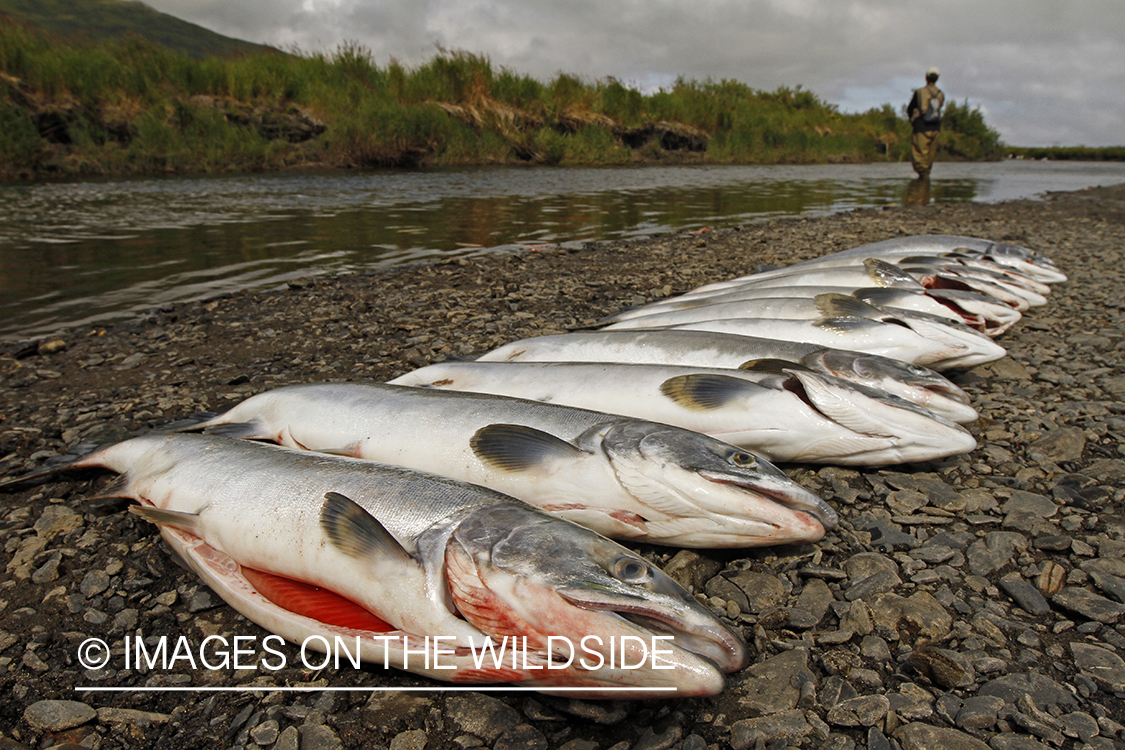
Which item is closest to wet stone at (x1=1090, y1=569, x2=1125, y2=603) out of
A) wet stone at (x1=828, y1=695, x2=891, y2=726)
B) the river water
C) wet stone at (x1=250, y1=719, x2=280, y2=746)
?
wet stone at (x1=828, y1=695, x2=891, y2=726)

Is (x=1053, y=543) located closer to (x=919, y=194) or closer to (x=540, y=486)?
(x=540, y=486)

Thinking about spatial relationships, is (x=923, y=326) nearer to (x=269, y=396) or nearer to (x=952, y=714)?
(x=952, y=714)

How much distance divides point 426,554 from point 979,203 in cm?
2073

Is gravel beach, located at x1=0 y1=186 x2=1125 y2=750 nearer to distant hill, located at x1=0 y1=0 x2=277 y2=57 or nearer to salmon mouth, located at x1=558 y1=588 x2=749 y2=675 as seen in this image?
salmon mouth, located at x1=558 y1=588 x2=749 y2=675

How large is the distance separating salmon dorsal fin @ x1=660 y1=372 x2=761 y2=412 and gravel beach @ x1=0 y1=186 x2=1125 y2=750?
0.57m

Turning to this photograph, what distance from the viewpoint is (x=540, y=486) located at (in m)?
2.56

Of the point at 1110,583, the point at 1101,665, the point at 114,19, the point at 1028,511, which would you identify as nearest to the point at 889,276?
the point at 1028,511

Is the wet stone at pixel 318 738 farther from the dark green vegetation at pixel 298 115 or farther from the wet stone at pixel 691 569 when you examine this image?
the dark green vegetation at pixel 298 115

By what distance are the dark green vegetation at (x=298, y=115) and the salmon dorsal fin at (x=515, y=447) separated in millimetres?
22224

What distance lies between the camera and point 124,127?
2059cm

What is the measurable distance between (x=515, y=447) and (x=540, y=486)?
20 cm

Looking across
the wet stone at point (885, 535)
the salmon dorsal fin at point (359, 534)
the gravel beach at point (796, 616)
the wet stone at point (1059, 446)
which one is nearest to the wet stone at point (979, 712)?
the gravel beach at point (796, 616)

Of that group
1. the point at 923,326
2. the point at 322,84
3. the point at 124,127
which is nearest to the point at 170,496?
the point at 923,326

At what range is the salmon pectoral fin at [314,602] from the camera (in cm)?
200
